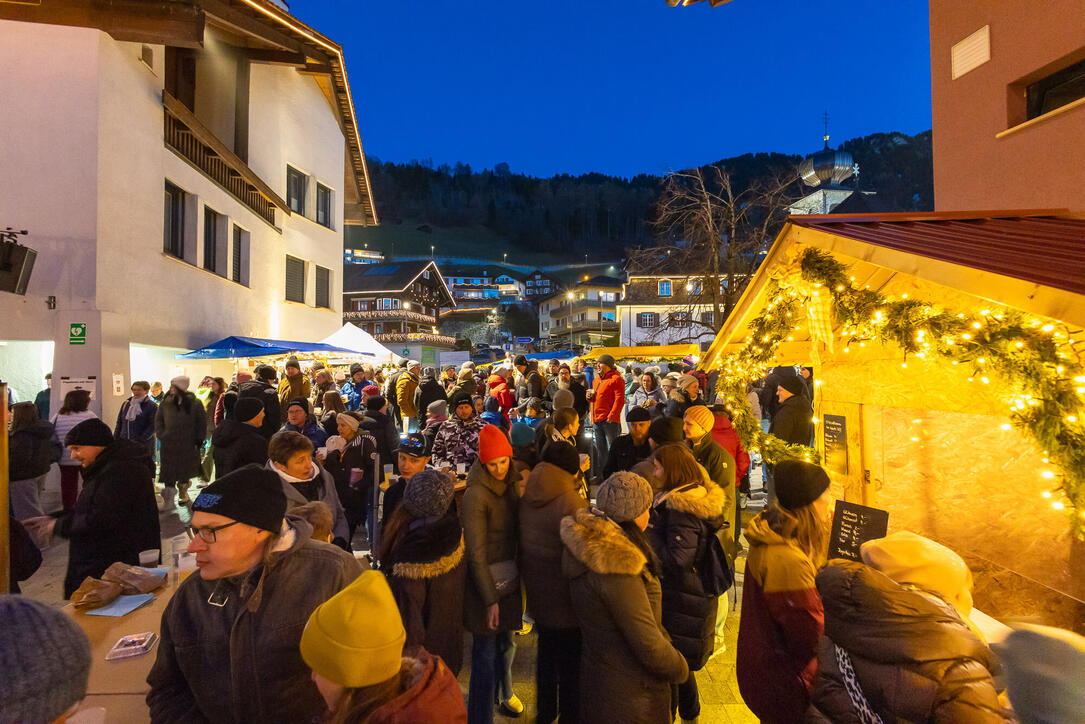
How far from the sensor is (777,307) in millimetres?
5598

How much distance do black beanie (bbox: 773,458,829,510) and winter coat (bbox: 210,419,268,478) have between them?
3.64m

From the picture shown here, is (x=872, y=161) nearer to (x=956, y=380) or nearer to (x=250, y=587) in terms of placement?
(x=956, y=380)

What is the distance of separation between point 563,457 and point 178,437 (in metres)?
7.03

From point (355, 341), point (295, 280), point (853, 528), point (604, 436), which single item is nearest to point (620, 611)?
point (853, 528)

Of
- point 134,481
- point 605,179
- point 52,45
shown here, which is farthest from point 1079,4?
point 605,179

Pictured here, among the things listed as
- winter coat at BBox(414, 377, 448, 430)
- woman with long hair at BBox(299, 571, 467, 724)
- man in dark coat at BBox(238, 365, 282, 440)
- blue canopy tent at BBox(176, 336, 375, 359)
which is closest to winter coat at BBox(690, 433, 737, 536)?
woman with long hair at BBox(299, 571, 467, 724)

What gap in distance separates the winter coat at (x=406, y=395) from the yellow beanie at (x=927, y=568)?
907cm

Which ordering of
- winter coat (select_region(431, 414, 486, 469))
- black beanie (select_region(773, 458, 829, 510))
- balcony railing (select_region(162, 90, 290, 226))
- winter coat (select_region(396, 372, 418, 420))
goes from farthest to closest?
balcony railing (select_region(162, 90, 290, 226)), winter coat (select_region(396, 372, 418, 420)), winter coat (select_region(431, 414, 486, 469)), black beanie (select_region(773, 458, 829, 510))

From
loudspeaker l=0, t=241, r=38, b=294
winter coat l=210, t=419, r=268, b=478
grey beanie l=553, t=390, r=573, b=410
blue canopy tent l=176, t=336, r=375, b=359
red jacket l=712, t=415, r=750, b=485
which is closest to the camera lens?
winter coat l=210, t=419, r=268, b=478

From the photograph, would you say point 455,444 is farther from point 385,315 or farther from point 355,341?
point 385,315

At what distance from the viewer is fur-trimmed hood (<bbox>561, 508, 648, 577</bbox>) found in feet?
8.00

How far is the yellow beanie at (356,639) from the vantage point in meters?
1.36

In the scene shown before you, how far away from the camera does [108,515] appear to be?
11.6 ft

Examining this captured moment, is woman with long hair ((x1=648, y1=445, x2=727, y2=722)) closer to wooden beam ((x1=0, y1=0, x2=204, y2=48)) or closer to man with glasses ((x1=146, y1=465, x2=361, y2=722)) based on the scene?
man with glasses ((x1=146, y1=465, x2=361, y2=722))
